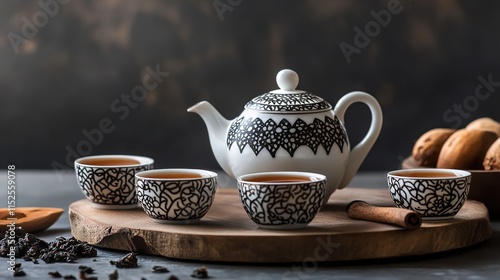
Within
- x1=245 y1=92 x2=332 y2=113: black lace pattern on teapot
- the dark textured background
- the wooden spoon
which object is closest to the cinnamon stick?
x1=245 y1=92 x2=332 y2=113: black lace pattern on teapot

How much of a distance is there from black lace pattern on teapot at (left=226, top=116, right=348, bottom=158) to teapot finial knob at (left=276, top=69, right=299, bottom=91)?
9cm

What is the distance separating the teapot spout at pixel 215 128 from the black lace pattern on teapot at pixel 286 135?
7cm

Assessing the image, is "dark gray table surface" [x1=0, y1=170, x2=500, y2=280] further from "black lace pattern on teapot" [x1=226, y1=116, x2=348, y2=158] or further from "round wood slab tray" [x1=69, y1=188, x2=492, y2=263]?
"black lace pattern on teapot" [x1=226, y1=116, x2=348, y2=158]

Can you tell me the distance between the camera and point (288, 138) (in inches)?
56.3

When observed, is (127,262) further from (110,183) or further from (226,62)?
(226,62)

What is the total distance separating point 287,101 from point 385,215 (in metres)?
0.26

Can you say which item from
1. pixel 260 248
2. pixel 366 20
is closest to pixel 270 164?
pixel 260 248

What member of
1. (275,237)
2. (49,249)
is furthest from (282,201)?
(49,249)

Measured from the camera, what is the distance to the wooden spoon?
59.8 inches

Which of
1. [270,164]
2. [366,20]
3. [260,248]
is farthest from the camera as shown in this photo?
[366,20]

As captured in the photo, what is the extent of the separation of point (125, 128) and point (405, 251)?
1.56m

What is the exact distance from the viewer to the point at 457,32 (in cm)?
259

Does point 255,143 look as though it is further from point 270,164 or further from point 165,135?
point 165,135

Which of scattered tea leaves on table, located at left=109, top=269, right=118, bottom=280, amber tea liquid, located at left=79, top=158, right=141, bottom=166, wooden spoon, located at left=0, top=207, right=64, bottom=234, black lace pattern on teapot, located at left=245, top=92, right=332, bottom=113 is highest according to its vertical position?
black lace pattern on teapot, located at left=245, top=92, right=332, bottom=113
